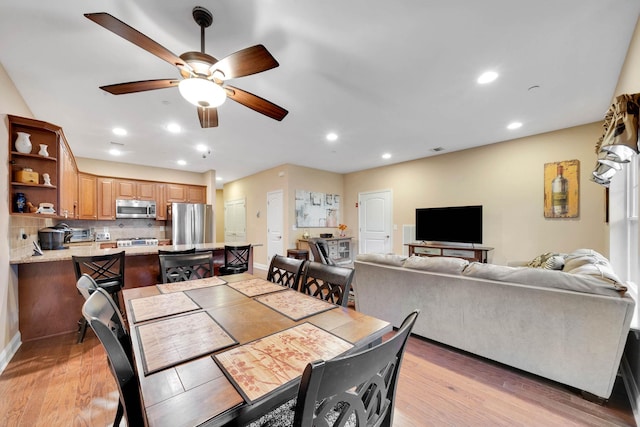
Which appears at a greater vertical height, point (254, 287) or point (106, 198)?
point (106, 198)

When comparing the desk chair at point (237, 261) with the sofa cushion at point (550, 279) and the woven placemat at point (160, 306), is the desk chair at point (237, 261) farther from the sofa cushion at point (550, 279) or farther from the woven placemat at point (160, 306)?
the sofa cushion at point (550, 279)

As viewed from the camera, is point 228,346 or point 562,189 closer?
point 228,346

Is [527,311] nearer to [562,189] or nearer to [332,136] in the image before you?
[562,189]

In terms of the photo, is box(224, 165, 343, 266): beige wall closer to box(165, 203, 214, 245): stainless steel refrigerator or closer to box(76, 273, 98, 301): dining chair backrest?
box(165, 203, 214, 245): stainless steel refrigerator

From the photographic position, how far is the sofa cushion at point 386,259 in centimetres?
263

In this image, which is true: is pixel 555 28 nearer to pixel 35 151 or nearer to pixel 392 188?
pixel 392 188

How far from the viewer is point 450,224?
4.78 meters

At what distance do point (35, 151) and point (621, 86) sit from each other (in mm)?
5759

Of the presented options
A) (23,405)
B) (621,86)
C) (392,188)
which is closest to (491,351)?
(621,86)

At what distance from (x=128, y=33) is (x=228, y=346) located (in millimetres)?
1699

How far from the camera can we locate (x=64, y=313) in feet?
9.10

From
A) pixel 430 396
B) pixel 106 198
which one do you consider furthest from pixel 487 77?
pixel 106 198

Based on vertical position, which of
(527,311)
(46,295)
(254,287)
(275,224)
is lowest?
(46,295)

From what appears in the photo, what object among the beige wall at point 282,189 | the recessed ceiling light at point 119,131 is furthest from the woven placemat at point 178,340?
the beige wall at point 282,189
